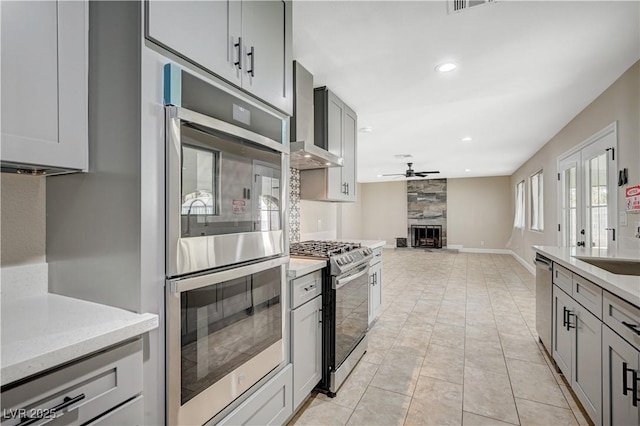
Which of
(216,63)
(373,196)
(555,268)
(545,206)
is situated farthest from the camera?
(373,196)

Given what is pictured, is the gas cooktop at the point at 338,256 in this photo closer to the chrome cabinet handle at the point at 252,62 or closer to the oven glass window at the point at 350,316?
the oven glass window at the point at 350,316

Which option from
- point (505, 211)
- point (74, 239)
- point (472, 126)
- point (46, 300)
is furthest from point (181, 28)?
point (505, 211)

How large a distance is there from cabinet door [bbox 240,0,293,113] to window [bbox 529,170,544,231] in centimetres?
610

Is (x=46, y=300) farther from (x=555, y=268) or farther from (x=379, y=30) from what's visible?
(x=555, y=268)

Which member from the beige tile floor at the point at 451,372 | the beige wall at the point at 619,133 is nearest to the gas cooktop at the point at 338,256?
the beige tile floor at the point at 451,372

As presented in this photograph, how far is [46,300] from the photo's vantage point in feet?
3.63

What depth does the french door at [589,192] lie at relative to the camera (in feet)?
10.3

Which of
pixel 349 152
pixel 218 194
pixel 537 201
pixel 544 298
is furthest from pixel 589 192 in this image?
pixel 218 194

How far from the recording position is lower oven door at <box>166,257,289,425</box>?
1.08 meters

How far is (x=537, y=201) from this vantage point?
256 inches

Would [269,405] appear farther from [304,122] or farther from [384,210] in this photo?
[384,210]

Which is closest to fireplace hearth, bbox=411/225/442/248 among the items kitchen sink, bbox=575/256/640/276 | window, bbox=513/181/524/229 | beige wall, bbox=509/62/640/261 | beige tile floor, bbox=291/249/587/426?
window, bbox=513/181/524/229

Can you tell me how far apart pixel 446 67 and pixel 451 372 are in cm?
247

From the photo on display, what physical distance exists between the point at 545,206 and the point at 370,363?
4.94 m
